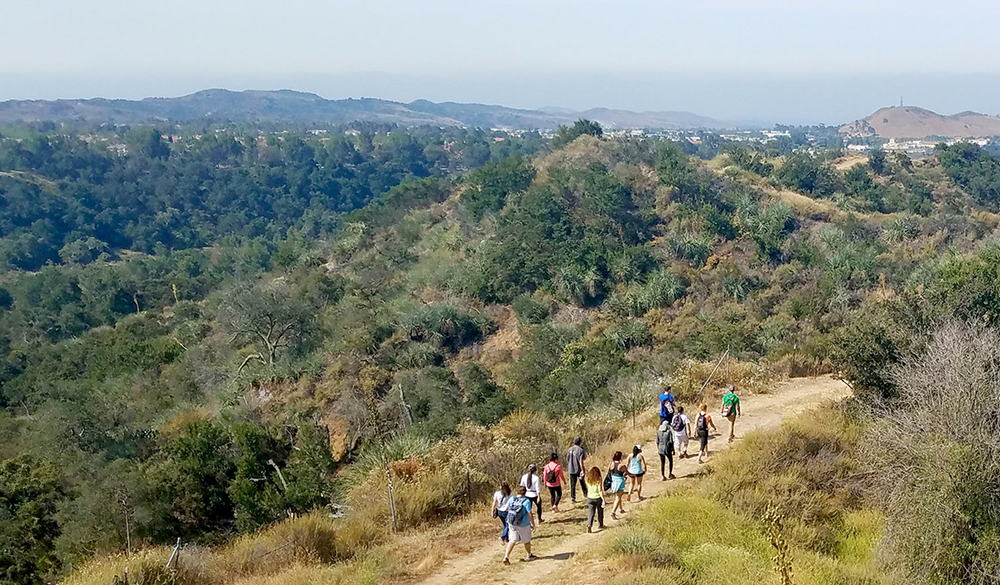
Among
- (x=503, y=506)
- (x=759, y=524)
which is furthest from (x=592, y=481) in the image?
(x=759, y=524)

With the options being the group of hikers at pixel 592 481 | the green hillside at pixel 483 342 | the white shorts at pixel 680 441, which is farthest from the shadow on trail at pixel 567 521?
the white shorts at pixel 680 441

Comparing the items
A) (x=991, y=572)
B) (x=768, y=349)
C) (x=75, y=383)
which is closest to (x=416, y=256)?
(x=75, y=383)

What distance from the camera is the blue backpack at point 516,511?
9.13m

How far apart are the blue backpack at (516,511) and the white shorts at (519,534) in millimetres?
72

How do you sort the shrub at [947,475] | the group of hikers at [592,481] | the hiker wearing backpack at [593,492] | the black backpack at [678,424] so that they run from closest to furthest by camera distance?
the shrub at [947,475] < the group of hikers at [592,481] < the hiker wearing backpack at [593,492] < the black backpack at [678,424]

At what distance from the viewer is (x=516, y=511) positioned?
9.13 m

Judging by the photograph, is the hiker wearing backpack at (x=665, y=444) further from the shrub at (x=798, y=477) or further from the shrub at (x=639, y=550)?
the shrub at (x=639, y=550)

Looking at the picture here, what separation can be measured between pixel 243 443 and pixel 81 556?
4099mm

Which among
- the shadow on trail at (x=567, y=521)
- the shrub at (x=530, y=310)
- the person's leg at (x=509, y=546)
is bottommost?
the shrub at (x=530, y=310)

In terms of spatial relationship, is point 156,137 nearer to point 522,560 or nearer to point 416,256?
point 416,256

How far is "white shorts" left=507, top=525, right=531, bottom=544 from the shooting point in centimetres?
921

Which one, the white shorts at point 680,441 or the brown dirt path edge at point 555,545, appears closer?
the brown dirt path edge at point 555,545

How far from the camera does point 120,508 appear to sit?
43.8ft

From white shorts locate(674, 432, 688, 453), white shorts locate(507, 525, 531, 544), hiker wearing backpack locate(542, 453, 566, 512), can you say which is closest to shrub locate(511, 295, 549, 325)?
white shorts locate(674, 432, 688, 453)
